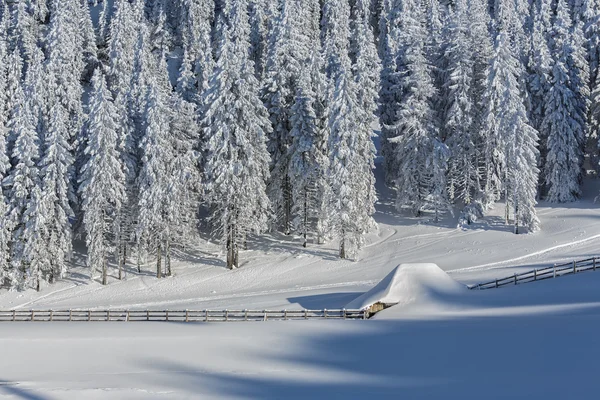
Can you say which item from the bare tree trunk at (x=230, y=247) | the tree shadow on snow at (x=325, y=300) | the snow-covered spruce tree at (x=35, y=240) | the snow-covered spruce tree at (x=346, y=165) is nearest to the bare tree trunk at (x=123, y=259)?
the snow-covered spruce tree at (x=35, y=240)

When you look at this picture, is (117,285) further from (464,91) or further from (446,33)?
(446,33)

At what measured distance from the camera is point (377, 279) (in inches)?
1778

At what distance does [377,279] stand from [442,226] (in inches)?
453

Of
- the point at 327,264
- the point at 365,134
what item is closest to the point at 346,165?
the point at 365,134

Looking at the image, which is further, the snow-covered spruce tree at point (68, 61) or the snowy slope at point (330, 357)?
the snow-covered spruce tree at point (68, 61)

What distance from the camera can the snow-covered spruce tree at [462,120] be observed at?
54250 millimetres

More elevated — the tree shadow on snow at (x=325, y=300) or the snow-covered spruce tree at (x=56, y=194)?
the snow-covered spruce tree at (x=56, y=194)

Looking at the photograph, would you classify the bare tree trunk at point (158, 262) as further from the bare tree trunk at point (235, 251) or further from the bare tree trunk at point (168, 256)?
the bare tree trunk at point (235, 251)

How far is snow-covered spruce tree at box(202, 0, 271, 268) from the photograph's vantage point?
48688mm

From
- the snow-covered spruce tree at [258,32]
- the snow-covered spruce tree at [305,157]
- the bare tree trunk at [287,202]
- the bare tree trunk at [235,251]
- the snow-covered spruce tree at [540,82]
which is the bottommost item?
the bare tree trunk at [235,251]

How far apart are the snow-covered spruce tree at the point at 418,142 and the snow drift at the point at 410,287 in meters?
19.6

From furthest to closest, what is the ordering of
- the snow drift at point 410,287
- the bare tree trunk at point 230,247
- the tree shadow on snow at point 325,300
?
the bare tree trunk at point 230,247
the tree shadow on snow at point 325,300
the snow drift at point 410,287

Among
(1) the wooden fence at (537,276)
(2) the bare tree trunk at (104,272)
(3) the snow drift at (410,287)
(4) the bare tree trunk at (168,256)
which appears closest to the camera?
(3) the snow drift at (410,287)

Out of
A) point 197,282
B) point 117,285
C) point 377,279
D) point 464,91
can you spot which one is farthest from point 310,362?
point 464,91
